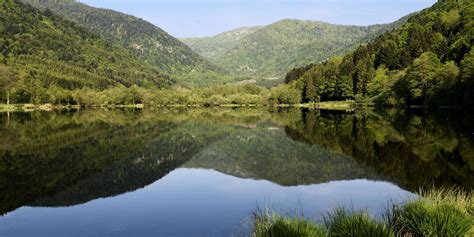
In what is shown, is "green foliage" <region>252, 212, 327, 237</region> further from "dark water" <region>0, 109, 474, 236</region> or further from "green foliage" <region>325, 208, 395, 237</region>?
"dark water" <region>0, 109, 474, 236</region>

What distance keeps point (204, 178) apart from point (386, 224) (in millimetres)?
20614

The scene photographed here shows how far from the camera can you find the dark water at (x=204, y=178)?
18812 mm

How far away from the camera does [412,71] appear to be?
113250 millimetres

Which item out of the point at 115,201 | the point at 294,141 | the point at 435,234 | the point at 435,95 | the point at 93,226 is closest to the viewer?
the point at 435,234

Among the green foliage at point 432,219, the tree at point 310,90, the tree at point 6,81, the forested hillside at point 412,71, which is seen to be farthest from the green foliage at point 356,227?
the tree at point 6,81

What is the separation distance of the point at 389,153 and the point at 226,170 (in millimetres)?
→ 13830

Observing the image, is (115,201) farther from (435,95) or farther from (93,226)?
(435,95)

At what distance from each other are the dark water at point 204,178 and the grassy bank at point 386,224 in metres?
2.01

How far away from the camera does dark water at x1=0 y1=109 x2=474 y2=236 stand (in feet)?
61.7

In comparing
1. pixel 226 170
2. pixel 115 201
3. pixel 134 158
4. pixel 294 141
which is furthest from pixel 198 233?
pixel 294 141

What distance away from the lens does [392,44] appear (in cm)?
16250

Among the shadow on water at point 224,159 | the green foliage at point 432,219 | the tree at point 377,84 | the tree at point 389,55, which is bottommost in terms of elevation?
the shadow on water at point 224,159

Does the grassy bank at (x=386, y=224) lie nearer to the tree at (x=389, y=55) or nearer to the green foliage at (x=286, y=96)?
the tree at (x=389, y=55)

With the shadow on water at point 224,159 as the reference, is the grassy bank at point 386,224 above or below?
above
